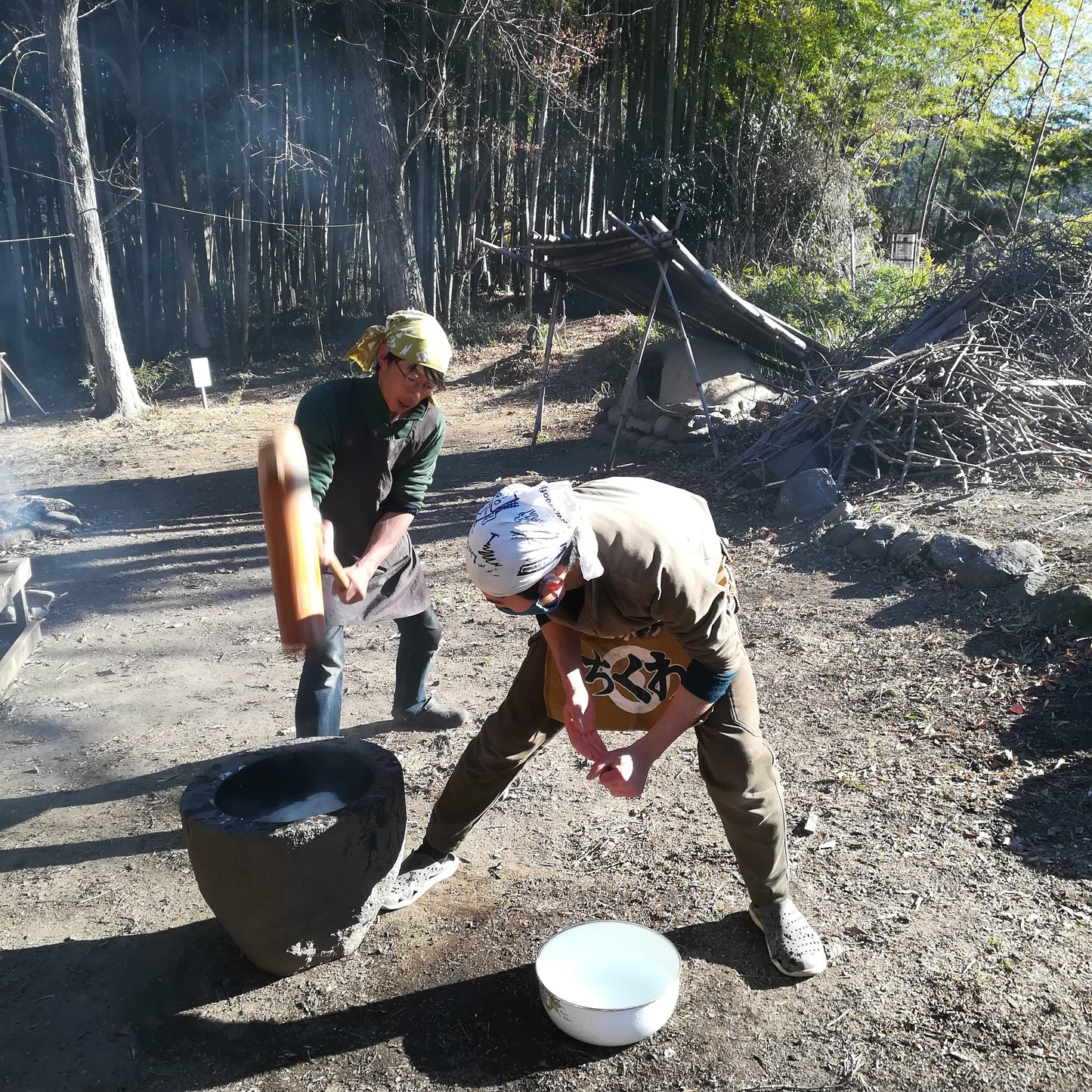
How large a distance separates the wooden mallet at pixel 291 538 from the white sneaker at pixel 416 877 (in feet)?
2.76

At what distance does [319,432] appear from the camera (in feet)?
10.0

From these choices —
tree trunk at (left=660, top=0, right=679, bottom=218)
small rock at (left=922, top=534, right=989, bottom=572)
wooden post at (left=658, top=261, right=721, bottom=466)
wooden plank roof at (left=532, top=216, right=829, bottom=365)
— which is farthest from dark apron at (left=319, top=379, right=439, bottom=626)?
tree trunk at (left=660, top=0, right=679, bottom=218)

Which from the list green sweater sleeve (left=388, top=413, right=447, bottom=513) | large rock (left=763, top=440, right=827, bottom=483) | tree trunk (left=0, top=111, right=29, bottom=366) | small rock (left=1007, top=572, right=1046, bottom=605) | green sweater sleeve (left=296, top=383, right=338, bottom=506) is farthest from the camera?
tree trunk (left=0, top=111, right=29, bottom=366)

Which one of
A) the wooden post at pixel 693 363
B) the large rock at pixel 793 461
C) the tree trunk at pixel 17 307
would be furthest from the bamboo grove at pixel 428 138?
the large rock at pixel 793 461

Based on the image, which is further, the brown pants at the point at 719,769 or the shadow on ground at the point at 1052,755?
the shadow on ground at the point at 1052,755

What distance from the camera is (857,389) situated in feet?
24.3

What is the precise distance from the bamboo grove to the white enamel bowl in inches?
449

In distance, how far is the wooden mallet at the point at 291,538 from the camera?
8.23 ft

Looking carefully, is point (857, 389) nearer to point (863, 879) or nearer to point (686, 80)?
point (863, 879)

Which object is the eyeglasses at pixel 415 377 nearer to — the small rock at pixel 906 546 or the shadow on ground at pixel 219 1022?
the shadow on ground at pixel 219 1022

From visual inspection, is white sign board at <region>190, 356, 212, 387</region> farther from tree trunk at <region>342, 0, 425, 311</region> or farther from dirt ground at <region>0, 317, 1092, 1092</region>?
dirt ground at <region>0, 317, 1092, 1092</region>

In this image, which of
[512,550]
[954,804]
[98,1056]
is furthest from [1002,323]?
[98,1056]

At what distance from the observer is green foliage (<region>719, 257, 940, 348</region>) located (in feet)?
35.6

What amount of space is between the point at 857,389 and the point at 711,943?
5612 mm
